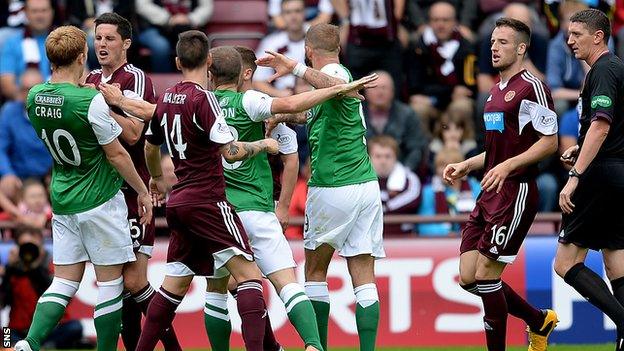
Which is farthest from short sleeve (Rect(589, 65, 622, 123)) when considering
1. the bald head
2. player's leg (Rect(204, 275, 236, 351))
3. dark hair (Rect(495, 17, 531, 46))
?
the bald head

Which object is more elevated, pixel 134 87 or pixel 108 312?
pixel 134 87

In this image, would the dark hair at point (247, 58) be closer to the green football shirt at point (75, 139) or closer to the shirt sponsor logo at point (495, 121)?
the green football shirt at point (75, 139)

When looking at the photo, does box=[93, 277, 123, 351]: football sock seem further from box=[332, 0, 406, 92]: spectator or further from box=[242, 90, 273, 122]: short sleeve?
box=[332, 0, 406, 92]: spectator

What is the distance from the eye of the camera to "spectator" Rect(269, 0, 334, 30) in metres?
17.9

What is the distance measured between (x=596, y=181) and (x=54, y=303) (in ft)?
13.6

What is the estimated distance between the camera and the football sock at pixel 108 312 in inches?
430

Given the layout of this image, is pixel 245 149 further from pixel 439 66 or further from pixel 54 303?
pixel 439 66

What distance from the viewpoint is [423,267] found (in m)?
14.8

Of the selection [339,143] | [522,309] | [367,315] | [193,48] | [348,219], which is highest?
[193,48]

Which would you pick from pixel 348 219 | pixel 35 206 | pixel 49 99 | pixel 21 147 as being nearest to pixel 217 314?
pixel 348 219

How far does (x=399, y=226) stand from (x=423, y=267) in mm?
722

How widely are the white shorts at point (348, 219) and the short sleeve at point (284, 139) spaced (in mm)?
366

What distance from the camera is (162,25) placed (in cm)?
1764

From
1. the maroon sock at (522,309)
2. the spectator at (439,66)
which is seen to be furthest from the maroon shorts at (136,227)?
the spectator at (439,66)
